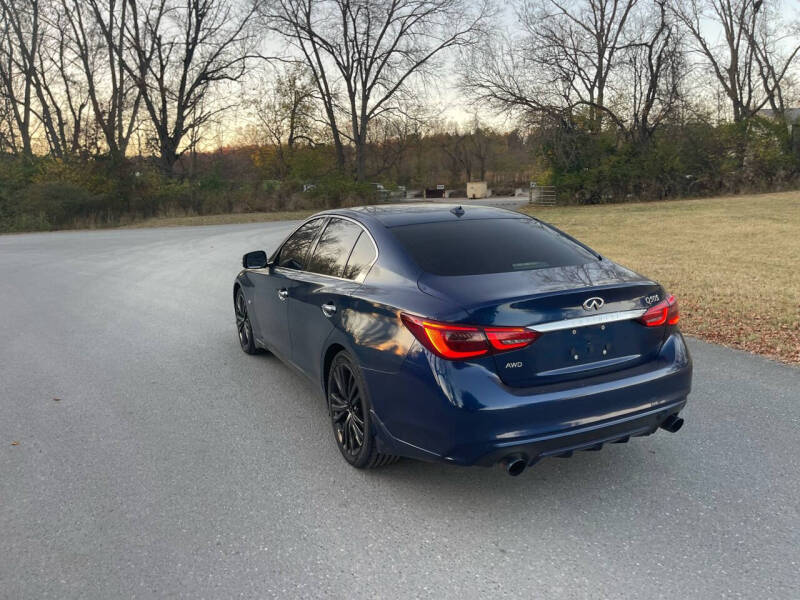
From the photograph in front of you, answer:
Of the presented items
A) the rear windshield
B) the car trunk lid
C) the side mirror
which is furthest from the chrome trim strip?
the side mirror

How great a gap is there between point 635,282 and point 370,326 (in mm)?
1473

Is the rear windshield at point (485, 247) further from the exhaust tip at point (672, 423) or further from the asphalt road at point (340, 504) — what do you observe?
the asphalt road at point (340, 504)

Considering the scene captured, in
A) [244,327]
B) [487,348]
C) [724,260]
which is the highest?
[487,348]

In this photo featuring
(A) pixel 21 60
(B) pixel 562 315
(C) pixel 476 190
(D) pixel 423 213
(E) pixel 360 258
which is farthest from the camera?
(C) pixel 476 190

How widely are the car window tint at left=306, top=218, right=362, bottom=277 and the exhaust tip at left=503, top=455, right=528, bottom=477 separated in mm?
1744

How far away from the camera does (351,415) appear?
12.7 ft

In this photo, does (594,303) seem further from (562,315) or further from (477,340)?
(477,340)

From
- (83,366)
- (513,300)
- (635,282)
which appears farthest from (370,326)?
(83,366)

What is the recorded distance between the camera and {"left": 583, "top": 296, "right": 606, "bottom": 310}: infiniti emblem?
3.22 m

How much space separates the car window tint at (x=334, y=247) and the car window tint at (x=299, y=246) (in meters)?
0.18

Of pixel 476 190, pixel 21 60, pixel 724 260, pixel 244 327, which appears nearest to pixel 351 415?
pixel 244 327

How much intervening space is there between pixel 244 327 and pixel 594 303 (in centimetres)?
429

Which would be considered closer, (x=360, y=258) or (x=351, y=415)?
(x=351, y=415)

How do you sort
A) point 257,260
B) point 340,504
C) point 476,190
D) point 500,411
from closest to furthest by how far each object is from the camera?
point 500,411 → point 340,504 → point 257,260 → point 476,190
